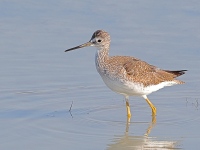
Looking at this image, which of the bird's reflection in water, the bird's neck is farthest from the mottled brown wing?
the bird's reflection in water

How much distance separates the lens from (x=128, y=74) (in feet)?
34.9

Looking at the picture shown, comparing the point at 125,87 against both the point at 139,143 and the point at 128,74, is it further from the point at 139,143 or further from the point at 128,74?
the point at 139,143

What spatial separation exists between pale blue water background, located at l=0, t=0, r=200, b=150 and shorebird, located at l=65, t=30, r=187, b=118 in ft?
1.22

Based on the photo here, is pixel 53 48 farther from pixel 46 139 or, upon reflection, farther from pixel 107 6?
pixel 46 139

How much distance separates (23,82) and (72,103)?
1068mm

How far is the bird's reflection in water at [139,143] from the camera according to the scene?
30.4 ft

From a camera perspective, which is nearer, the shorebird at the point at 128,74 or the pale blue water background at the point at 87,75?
the pale blue water background at the point at 87,75

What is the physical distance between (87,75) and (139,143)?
291cm

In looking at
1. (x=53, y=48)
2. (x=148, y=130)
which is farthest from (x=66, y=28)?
(x=148, y=130)

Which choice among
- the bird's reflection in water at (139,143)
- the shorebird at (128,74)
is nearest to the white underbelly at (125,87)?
the shorebird at (128,74)

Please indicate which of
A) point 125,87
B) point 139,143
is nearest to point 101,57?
point 125,87

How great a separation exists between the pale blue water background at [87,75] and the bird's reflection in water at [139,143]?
0.04 ft

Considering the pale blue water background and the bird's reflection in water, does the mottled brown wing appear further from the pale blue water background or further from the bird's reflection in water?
the bird's reflection in water

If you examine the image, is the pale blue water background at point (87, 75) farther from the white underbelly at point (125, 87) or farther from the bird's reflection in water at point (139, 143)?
the white underbelly at point (125, 87)
